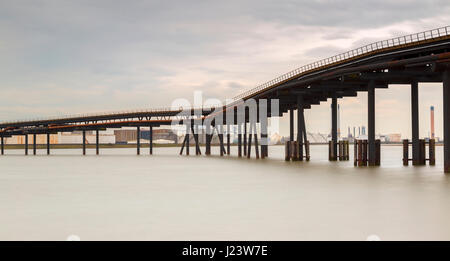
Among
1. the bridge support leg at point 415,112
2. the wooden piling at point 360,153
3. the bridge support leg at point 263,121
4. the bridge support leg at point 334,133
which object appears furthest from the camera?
the bridge support leg at point 263,121

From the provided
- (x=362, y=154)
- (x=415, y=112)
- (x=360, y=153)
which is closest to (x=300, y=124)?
(x=362, y=154)

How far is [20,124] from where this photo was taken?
122 metres

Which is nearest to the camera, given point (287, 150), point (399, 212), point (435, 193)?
point (399, 212)

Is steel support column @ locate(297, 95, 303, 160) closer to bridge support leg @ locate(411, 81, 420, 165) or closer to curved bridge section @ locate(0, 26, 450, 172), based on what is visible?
curved bridge section @ locate(0, 26, 450, 172)

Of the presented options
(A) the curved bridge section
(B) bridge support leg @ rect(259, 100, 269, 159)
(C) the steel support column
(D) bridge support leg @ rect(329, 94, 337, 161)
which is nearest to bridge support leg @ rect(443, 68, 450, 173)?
(A) the curved bridge section

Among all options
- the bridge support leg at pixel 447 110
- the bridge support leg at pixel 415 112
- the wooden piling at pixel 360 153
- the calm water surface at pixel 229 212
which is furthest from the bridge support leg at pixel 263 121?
the calm water surface at pixel 229 212

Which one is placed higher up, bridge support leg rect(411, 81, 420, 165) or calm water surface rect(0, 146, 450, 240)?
bridge support leg rect(411, 81, 420, 165)

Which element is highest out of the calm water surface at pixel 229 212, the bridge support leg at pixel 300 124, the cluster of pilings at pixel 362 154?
the bridge support leg at pixel 300 124

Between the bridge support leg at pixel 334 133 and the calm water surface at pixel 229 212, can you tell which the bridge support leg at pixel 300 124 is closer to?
the bridge support leg at pixel 334 133

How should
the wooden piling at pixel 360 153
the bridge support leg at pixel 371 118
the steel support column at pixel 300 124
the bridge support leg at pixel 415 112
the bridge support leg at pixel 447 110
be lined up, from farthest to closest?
1. the steel support column at pixel 300 124
2. the bridge support leg at pixel 415 112
3. the wooden piling at pixel 360 153
4. the bridge support leg at pixel 371 118
5. the bridge support leg at pixel 447 110

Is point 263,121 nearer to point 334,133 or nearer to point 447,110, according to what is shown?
point 334,133
